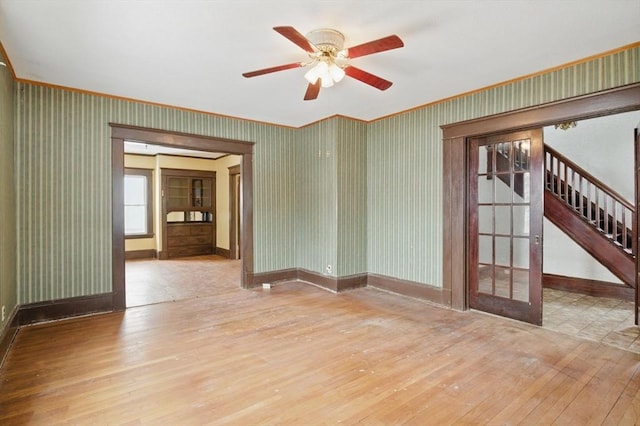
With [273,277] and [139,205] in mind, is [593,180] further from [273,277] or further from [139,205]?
[139,205]

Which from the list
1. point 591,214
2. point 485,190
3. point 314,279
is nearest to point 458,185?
point 485,190

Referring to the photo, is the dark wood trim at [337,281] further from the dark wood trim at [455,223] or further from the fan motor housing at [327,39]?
→ the fan motor housing at [327,39]

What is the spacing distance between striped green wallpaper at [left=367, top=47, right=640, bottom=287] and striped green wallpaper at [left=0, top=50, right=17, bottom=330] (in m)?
4.31

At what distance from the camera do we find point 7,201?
3113mm

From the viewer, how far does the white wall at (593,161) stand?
196 inches

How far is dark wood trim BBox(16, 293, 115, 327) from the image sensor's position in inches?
140

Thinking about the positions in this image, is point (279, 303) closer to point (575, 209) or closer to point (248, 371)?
point (248, 371)

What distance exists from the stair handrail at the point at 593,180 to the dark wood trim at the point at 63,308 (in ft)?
22.1

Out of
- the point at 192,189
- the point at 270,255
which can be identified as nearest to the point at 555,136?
the point at 270,255

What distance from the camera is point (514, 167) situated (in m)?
3.73

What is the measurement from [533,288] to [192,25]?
4084 mm

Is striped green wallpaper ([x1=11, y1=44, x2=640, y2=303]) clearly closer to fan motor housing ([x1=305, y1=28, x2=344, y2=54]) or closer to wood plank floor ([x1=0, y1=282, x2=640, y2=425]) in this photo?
wood plank floor ([x1=0, y1=282, x2=640, y2=425])

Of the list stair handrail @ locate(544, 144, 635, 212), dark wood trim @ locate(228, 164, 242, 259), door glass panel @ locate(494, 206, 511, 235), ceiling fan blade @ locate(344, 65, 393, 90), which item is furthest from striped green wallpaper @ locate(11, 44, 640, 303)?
dark wood trim @ locate(228, 164, 242, 259)

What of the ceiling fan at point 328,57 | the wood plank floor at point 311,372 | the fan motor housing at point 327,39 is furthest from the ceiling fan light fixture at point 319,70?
the wood plank floor at point 311,372
